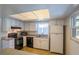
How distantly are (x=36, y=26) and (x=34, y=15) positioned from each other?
19 cm

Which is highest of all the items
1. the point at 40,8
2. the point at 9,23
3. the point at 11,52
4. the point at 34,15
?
the point at 40,8

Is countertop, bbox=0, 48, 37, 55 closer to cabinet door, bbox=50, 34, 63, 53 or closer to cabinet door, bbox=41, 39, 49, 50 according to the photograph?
cabinet door, bbox=41, 39, 49, 50

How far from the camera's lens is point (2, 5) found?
1.57m

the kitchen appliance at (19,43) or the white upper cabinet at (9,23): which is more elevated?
the white upper cabinet at (9,23)

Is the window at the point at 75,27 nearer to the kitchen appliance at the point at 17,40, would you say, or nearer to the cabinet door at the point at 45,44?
the cabinet door at the point at 45,44

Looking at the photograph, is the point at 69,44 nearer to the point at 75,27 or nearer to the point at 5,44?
the point at 75,27

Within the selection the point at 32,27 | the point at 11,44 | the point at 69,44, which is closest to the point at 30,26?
the point at 32,27

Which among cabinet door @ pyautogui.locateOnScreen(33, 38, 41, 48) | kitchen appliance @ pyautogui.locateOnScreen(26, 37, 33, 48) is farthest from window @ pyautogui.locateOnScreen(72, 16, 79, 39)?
kitchen appliance @ pyautogui.locateOnScreen(26, 37, 33, 48)

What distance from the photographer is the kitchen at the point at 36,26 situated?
5.19ft

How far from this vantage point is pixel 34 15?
1608 millimetres

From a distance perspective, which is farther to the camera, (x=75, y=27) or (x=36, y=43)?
(x=36, y=43)

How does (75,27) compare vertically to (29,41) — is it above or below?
above

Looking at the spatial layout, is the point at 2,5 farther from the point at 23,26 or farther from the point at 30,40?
the point at 30,40

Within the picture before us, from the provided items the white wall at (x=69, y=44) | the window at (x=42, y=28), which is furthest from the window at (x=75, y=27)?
the window at (x=42, y=28)
